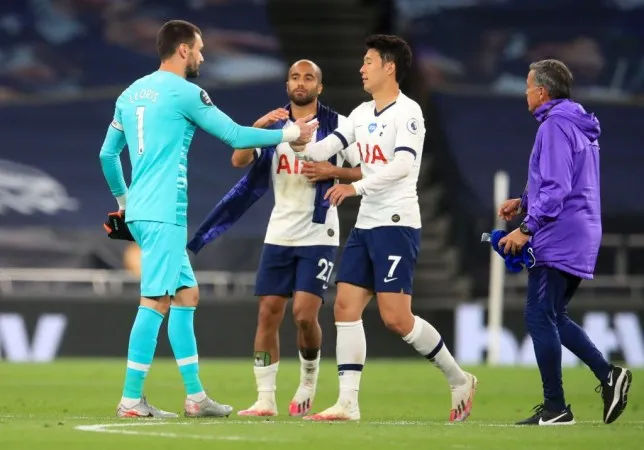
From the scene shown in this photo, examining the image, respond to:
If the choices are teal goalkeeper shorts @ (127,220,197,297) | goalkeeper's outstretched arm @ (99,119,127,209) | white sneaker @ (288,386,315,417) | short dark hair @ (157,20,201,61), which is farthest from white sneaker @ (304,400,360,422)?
short dark hair @ (157,20,201,61)

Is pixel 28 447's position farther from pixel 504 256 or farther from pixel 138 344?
pixel 504 256

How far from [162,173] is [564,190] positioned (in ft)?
7.67

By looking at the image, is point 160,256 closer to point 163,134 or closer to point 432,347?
point 163,134

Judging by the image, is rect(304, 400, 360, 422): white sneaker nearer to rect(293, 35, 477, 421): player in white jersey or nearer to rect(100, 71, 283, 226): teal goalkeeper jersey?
rect(293, 35, 477, 421): player in white jersey

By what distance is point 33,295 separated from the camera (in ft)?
65.4

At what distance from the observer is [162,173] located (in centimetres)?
945

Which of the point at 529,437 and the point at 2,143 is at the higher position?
the point at 2,143

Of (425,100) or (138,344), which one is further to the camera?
(425,100)

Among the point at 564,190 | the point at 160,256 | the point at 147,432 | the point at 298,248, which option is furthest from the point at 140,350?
the point at 564,190

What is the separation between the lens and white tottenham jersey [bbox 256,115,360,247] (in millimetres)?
10570

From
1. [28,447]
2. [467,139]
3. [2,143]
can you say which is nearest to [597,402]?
[28,447]

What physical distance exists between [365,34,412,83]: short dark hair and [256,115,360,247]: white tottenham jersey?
598 millimetres

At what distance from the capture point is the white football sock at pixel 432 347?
9961 millimetres

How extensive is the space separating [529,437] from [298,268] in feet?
8.50
